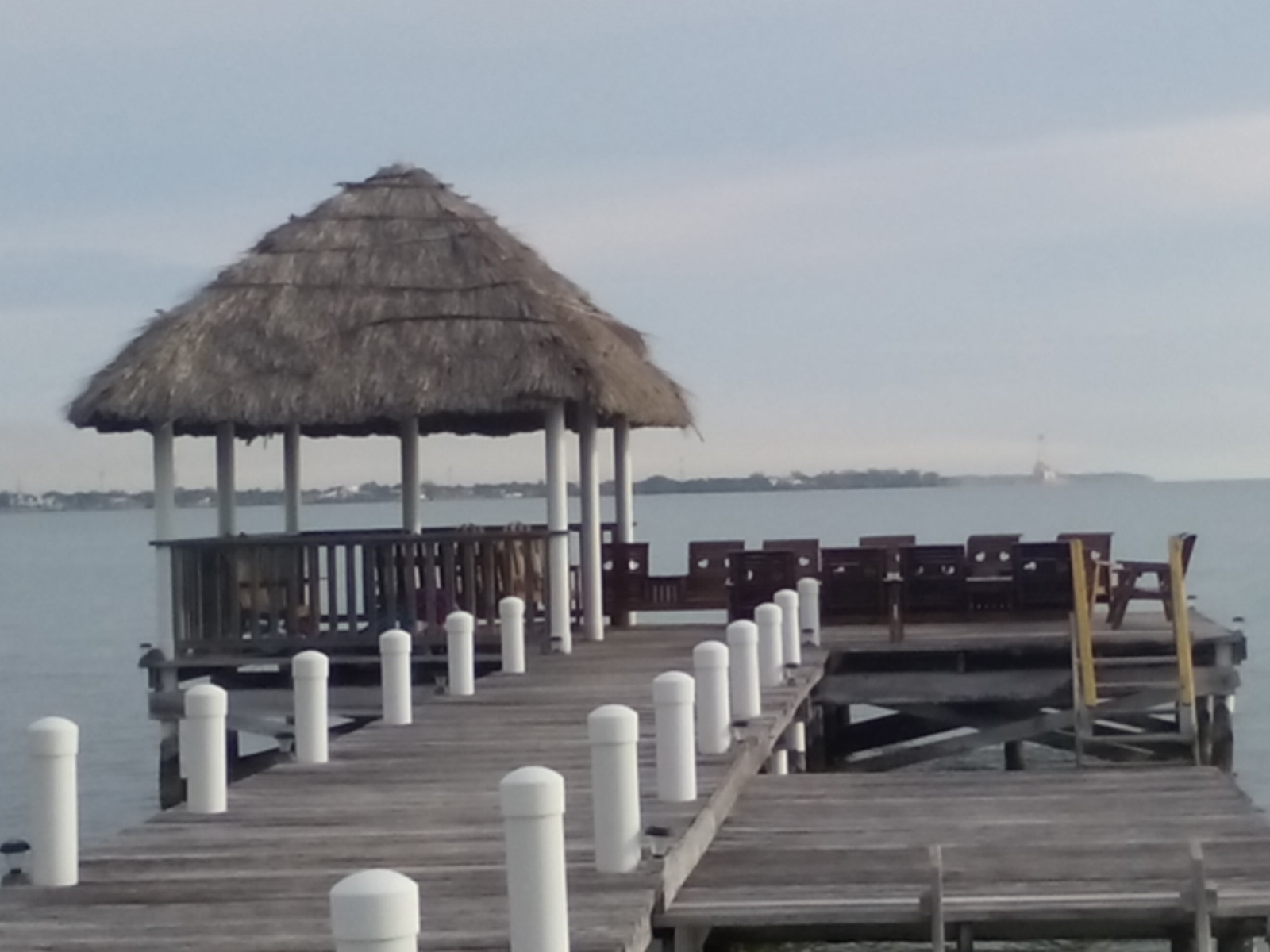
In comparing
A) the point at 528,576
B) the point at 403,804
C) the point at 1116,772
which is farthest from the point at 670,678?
the point at 528,576

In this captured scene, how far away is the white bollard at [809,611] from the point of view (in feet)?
57.8

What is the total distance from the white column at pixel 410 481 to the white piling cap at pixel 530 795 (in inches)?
558

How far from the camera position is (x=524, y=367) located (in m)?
17.7

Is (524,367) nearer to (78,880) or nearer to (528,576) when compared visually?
(528,576)

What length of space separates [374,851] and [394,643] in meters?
4.42

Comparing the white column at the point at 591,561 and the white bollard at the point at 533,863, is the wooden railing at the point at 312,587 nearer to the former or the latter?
the white column at the point at 591,561

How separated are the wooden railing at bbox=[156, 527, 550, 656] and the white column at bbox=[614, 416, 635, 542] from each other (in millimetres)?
3827

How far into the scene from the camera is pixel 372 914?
5.27 m

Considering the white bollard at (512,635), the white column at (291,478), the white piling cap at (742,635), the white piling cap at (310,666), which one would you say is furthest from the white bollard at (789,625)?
the white column at (291,478)

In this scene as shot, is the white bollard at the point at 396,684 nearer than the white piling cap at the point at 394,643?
No

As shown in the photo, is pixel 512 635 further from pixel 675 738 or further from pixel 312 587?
pixel 675 738

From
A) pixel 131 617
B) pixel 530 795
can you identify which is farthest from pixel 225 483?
pixel 131 617

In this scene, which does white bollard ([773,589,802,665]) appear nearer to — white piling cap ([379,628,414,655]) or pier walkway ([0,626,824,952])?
pier walkway ([0,626,824,952])

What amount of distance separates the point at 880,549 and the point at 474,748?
26.6 ft
